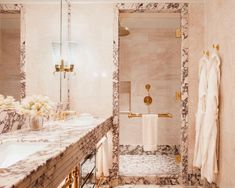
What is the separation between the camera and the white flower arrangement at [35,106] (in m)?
2.15

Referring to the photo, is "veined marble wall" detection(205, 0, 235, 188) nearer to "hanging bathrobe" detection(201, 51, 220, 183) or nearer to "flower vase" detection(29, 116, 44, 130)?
"hanging bathrobe" detection(201, 51, 220, 183)

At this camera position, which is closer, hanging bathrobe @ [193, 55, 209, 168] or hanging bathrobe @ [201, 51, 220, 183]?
hanging bathrobe @ [201, 51, 220, 183]

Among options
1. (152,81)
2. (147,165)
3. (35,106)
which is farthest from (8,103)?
(152,81)

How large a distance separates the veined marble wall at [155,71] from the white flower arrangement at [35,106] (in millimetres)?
3094

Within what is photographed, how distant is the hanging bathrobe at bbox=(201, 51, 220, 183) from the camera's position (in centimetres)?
288

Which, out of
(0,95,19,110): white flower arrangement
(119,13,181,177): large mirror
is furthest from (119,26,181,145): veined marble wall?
(0,95,19,110): white flower arrangement

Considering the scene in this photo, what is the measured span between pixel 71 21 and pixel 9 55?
185cm

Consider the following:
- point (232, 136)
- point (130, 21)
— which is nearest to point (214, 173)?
point (232, 136)

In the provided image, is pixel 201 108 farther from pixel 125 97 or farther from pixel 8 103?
pixel 125 97

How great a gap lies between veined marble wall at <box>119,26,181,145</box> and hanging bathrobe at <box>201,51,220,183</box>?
2290 mm

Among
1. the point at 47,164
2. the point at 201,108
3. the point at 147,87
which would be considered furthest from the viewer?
the point at 147,87

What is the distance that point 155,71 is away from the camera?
17.4ft

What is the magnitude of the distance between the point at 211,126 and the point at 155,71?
2511mm

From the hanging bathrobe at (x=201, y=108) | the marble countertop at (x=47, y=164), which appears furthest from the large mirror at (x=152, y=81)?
the marble countertop at (x=47, y=164)
